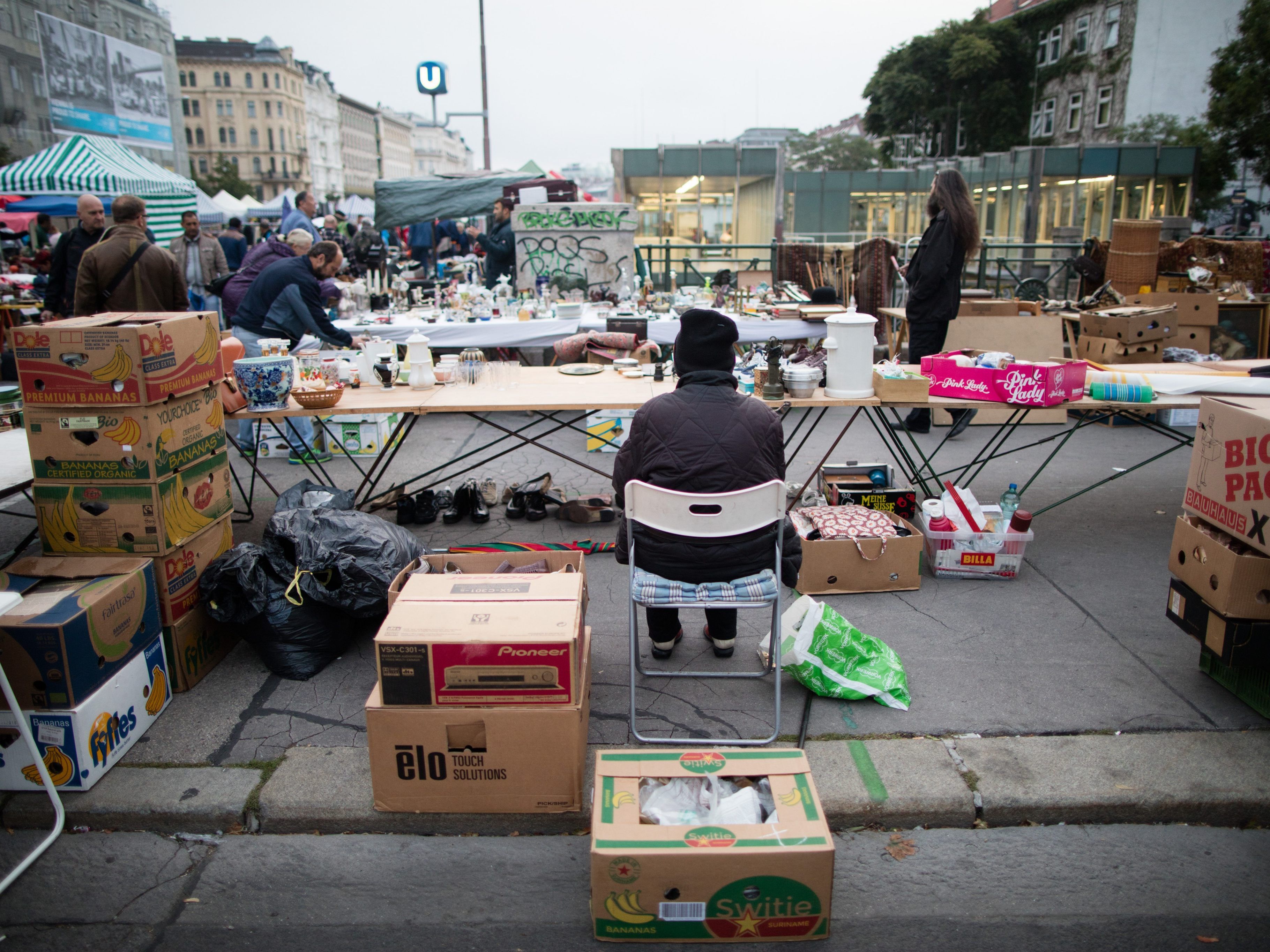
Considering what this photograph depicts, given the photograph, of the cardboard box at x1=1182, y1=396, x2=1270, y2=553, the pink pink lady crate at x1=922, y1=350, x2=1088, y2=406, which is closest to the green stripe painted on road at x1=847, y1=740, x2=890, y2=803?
the cardboard box at x1=1182, y1=396, x2=1270, y2=553

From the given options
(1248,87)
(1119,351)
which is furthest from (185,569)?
(1248,87)

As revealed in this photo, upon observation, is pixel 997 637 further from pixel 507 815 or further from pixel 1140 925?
pixel 507 815

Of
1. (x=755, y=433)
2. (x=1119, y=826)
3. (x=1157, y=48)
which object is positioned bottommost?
(x=1119, y=826)

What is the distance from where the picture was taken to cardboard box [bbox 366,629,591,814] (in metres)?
2.51

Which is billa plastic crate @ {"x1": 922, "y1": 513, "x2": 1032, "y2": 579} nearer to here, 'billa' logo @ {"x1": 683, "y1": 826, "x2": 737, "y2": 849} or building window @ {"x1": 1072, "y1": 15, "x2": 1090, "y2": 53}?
'billa' logo @ {"x1": 683, "y1": 826, "x2": 737, "y2": 849}

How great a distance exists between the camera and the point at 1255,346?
27.0 ft

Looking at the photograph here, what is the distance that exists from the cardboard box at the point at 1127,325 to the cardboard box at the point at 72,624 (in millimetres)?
6799

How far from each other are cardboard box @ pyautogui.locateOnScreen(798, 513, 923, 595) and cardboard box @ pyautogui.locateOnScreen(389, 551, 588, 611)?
131cm

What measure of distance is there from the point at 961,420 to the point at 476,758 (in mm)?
5344

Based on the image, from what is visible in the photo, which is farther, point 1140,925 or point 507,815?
point 507,815

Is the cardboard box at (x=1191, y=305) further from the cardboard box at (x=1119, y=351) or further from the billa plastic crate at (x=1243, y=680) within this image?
the billa plastic crate at (x=1243, y=680)

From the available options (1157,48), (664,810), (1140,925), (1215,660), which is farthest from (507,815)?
(1157,48)

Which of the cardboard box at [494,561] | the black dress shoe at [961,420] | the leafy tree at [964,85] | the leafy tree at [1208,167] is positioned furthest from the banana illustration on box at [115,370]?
the leafy tree at [964,85]

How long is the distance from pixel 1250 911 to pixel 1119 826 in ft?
1.34
